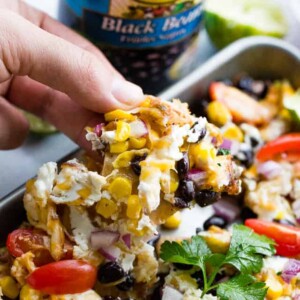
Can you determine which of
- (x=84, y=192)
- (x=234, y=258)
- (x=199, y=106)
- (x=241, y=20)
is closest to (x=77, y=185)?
(x=84, y=192)

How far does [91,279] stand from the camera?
1.64 metres

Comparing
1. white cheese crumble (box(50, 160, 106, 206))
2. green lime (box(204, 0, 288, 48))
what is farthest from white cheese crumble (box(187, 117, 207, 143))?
green lime (box(204, 0, 288, 48))

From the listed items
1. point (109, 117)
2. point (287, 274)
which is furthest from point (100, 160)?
point (287, 274)

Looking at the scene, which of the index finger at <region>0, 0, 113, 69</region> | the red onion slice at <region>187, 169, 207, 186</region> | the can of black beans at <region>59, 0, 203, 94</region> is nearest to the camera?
the red onion slice at <region>187, 169, 207, 186</region>

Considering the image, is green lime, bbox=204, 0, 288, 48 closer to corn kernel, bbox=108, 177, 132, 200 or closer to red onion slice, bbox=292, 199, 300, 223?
red onion slice, bbox=292, 199, 300, 223

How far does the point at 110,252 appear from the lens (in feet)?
5.49

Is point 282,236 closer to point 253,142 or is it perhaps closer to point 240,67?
point 253,142

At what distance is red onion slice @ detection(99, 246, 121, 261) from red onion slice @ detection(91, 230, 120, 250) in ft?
0.04

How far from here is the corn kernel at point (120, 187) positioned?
157 centimetres

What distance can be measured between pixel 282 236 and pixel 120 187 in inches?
21.8

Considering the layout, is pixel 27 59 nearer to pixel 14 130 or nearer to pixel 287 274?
pixel 14 130

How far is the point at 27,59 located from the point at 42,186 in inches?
12.4

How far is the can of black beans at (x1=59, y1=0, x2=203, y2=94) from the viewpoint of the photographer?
2182mm

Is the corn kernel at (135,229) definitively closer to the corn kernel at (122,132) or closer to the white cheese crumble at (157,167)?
the white cheese crumble at (157,167)
